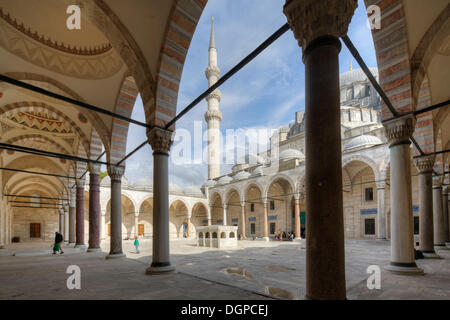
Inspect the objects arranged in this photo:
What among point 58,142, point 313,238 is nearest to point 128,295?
point 313,238

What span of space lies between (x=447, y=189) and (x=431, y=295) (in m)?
12.7

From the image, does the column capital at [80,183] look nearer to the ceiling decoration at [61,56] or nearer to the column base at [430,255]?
the ceiling decoration at [61,56]

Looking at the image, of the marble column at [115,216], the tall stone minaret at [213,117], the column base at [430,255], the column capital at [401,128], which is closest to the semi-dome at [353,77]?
the tall stone minaret at [213,117]

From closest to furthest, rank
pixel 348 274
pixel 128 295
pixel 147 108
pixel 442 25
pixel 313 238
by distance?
pixel 313 238
pixel 128 295
pixel 442 25
pixel 348 274
pixel 147 108

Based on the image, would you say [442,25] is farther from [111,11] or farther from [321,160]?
[111,11]

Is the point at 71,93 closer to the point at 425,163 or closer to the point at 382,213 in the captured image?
the point at 425,163

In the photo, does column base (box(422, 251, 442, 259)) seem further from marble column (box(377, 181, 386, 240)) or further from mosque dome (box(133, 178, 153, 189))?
mosque dome (box(133, 178, 153, 189))

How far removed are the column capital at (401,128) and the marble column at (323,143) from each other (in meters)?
3.73

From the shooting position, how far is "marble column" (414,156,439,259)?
7.92 meters

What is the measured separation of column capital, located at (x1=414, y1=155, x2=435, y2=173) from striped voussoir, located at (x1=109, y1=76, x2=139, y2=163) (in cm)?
977

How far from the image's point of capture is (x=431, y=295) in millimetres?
3926

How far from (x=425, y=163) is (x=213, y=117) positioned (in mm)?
24710

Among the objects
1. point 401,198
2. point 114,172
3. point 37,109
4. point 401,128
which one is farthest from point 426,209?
point 37,109
